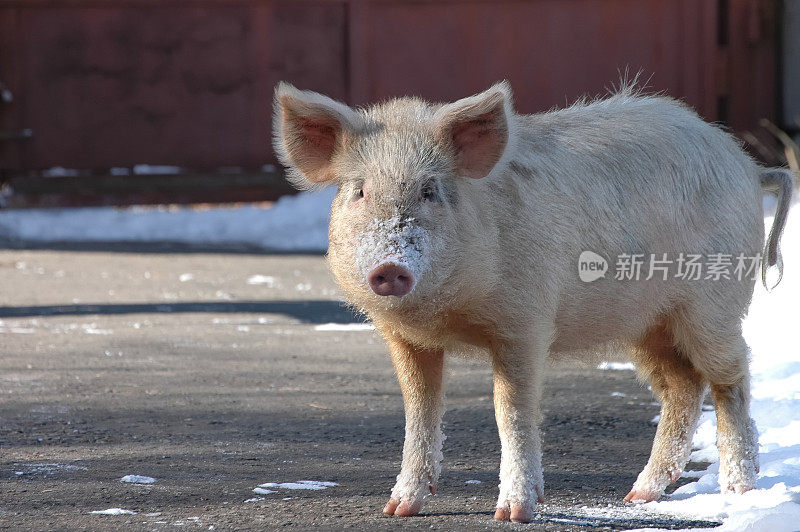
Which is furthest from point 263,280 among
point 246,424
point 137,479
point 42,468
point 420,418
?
point 420,418

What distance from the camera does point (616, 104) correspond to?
466 centimetres

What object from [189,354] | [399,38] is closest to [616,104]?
[189,354]

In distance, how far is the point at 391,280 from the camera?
336 cm

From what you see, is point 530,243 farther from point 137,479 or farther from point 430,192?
point 137,479

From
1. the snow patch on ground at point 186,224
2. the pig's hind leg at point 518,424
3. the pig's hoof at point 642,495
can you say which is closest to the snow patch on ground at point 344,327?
the pig's hoof at point 642,495

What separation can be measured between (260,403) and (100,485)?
148 cm

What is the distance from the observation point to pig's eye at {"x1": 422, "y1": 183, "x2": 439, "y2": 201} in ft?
11.8

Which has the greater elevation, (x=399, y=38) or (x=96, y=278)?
(x=399, y=38)

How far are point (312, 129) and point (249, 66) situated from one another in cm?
999

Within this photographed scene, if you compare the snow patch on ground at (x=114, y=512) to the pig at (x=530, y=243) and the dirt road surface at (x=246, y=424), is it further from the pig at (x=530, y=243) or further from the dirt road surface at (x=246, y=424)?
the pig at (x=530, y=243)

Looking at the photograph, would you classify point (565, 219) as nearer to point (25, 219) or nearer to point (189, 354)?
point (189, 354)

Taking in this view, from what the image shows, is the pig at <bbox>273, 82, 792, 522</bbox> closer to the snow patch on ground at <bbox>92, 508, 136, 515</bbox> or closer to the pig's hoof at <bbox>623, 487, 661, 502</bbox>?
the pig's hoof at <bbox>623, 487, 661, 502</bbox>

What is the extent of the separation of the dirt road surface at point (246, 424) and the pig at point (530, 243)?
0.31m

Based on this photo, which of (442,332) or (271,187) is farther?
(271,187)
